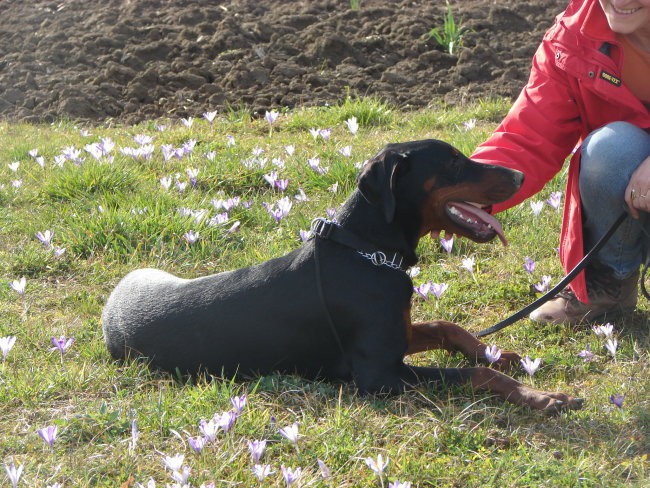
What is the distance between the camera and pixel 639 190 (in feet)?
12.8

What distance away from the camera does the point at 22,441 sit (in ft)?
11.0

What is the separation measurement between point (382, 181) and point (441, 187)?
277mm

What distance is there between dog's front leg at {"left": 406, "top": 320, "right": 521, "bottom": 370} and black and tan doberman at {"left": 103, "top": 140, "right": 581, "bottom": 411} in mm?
111

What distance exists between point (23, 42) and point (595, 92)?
607 centimetres

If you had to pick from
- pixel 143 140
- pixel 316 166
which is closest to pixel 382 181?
pixel 316 166

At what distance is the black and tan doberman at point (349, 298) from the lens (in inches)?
144

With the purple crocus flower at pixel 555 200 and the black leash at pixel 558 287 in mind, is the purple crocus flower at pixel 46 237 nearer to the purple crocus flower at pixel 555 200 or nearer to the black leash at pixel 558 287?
the black leash at pixel 558 287

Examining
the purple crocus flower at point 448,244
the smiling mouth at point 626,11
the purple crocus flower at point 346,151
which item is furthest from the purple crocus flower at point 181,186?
the smiling mouth at point 626,11

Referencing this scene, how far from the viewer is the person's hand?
3.85 meters

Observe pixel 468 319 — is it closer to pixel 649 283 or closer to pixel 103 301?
pixel 649 283

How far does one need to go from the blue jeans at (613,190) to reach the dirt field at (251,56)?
130 inches

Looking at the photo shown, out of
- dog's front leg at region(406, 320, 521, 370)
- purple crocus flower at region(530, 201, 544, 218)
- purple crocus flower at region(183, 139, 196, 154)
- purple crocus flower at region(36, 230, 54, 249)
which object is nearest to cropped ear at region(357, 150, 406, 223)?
dog's front leg at region(406, 320, 521, 370)

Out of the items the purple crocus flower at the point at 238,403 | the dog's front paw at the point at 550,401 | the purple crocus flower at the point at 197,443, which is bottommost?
the dog's front paw at the point at 550,401

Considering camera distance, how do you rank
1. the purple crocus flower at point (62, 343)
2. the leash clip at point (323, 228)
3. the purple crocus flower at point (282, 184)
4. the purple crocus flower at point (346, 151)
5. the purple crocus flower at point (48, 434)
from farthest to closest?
the purple crocus flower at point (346, 151)
the purple crocus flower at point (282, 184)
the purple crocus flower at point (62, 343)
the leash clip at point (323, 228)
the purple crocus flower at point (48, 434)
